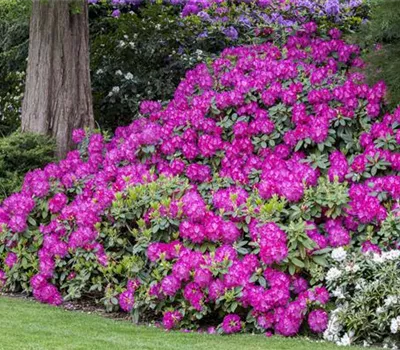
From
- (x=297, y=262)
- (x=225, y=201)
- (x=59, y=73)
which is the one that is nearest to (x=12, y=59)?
(x=59, y=73)

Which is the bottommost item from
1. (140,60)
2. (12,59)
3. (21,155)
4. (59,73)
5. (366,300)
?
(366,300)

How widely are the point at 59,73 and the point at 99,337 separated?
398cm

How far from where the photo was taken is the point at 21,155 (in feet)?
25.7

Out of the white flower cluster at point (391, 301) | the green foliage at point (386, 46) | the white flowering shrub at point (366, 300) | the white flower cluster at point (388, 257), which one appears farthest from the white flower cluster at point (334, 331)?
the green foliage at point (386, 46)

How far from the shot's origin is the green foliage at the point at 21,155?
781 centimetres

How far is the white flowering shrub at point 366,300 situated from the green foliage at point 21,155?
360 cm

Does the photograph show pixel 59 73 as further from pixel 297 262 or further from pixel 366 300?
pixel 366 300

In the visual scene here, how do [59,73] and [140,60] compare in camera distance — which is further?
[140,60]

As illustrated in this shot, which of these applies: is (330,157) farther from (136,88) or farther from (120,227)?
(136,88)

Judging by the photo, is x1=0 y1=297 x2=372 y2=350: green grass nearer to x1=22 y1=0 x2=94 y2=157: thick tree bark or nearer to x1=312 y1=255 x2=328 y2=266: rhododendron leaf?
x1=312 y1=255 x2=328 y2=266: rhododendron leaf

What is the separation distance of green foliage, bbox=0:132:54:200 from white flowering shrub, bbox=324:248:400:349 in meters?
3.60

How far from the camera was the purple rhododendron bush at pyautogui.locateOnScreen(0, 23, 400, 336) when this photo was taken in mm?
5555

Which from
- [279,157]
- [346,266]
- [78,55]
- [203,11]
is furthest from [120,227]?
[203,11]

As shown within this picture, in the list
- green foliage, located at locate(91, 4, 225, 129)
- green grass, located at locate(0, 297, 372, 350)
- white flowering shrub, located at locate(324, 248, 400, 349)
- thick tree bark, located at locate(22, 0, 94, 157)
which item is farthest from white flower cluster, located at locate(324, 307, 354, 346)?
green foliage, located at locate(91, 4, 225, 129)
